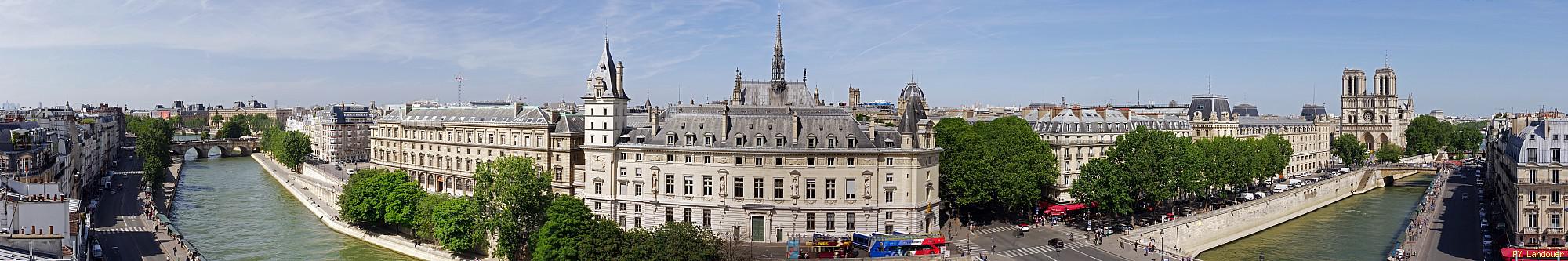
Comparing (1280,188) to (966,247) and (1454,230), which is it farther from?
(966,247)

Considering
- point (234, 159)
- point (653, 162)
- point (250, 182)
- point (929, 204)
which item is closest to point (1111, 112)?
point (929, 204)

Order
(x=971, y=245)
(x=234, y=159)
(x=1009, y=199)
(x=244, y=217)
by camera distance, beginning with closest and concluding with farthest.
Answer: (x=971, y=245)
(x=1009, y=199)
(x=244, y=217)
(x=234, y=159)

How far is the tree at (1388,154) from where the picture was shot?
119562 millimetres

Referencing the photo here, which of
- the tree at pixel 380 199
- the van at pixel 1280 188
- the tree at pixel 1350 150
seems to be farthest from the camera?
the tree at pixel 1350 150

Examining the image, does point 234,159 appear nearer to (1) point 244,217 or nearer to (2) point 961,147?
(1) point 244,217

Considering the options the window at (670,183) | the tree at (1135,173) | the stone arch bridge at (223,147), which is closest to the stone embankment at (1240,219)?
the tree at (1135,173)

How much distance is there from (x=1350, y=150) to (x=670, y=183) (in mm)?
89354

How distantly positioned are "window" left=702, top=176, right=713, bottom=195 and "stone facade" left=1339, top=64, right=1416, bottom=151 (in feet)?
362

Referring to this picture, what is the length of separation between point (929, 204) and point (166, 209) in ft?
176

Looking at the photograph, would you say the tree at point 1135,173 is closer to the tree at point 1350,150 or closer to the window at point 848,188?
the window at point 848,188

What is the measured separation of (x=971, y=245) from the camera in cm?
5378

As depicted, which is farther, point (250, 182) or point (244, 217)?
point (250, 182)

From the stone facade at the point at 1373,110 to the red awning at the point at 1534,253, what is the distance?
Result: 96.0m

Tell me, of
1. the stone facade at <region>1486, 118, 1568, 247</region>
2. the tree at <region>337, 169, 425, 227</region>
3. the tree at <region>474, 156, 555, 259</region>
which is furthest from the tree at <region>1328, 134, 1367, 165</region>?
the tree at <region>337, 169, 425, 227</region>
